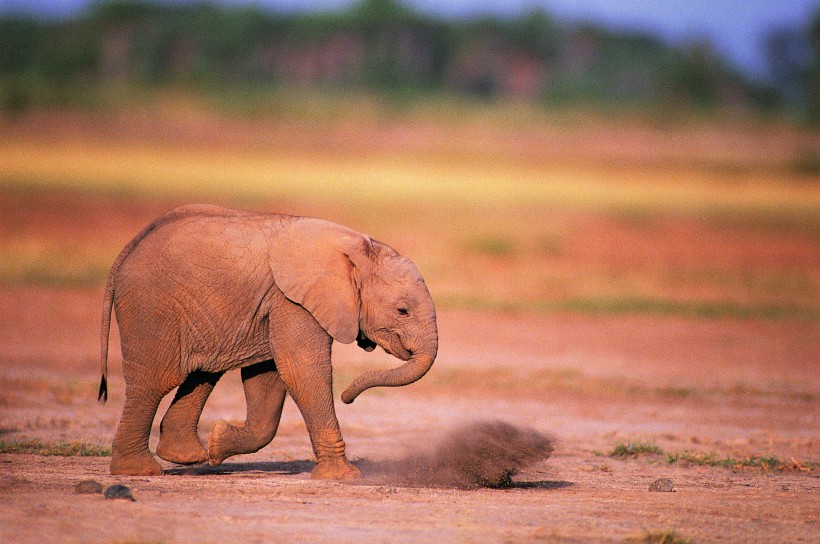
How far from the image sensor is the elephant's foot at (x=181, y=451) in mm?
8320

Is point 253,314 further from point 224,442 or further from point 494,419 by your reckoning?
point 494,419

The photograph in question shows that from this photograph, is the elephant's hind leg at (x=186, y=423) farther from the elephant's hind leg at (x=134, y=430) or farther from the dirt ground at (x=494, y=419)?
the elephant's hind leg at (x=134, y=430)

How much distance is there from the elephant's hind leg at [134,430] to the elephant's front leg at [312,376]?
0.82m

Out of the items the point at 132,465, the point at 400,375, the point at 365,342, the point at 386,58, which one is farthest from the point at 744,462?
the point at 386,58

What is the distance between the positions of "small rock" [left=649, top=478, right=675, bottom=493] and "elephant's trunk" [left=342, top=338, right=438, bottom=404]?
1.68m

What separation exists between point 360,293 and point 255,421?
1142 mm

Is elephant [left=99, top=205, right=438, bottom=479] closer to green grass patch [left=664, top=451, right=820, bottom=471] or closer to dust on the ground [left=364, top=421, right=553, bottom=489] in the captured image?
dust on the ground [left=364, top=421, right=553, bottom=489]

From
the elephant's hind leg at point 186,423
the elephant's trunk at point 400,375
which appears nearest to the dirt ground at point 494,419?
the elephant's hind leg at point 186,423

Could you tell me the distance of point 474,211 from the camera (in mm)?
28859

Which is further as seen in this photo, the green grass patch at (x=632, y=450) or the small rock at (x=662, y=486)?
the green grass patch at (x=632, y=450)

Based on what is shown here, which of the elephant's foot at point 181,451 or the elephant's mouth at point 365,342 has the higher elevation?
the elephant's mouth at point 365,342

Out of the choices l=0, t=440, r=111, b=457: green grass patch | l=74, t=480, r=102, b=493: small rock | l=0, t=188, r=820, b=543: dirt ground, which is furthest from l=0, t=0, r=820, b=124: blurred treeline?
l=74, t=480, r=102, b=493: small rock

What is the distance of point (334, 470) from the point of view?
797cm

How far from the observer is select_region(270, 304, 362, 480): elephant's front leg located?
25.8 ft
